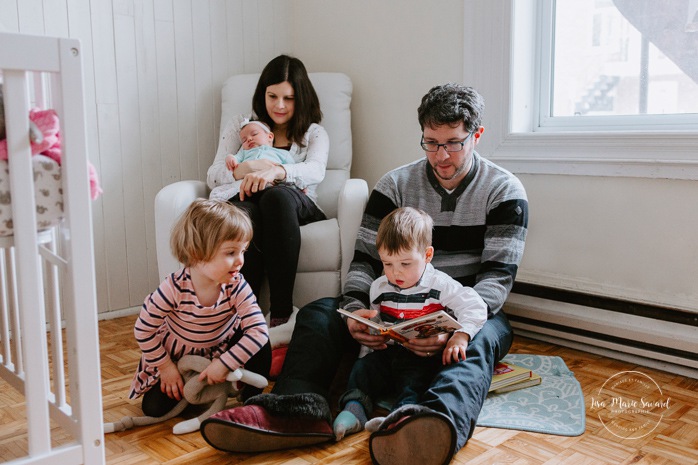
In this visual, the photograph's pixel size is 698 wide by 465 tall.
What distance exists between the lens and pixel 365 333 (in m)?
1.64

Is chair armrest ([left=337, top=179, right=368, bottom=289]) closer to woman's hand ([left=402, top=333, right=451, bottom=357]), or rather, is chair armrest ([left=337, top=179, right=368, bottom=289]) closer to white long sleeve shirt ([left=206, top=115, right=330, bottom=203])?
white long sleeve shirt ([left=206, top=115, right=330, bottom=203])

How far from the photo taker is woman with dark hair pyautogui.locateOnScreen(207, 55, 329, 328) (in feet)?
6.47

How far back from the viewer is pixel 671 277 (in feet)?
6.29

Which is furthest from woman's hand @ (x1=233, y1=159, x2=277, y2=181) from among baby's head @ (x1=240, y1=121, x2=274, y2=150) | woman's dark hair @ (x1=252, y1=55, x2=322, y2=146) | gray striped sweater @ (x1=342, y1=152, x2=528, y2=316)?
gray striped sweater @ (x1=342, y1=152, x2=528, y2=316)

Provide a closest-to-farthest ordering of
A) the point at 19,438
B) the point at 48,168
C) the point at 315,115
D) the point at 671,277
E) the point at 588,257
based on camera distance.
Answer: the point at 48,168 → the point at 19,438 → the point at 671,277 → the point at 588,257 → the point at 315,115

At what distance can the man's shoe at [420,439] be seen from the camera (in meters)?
1.30

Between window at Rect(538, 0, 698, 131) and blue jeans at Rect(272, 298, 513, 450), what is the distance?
2.68 ft

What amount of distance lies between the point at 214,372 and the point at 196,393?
3.0 inches

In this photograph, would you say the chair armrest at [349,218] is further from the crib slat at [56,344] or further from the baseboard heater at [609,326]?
the crib slat at [56,344]

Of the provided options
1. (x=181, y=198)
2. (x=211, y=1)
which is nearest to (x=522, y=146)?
(x=181, y=198)

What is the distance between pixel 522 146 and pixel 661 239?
525mm

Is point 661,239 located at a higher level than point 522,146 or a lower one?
lower

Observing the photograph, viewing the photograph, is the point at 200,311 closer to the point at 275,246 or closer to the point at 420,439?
the point at 275,246

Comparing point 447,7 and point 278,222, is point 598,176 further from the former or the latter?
point 278,222
